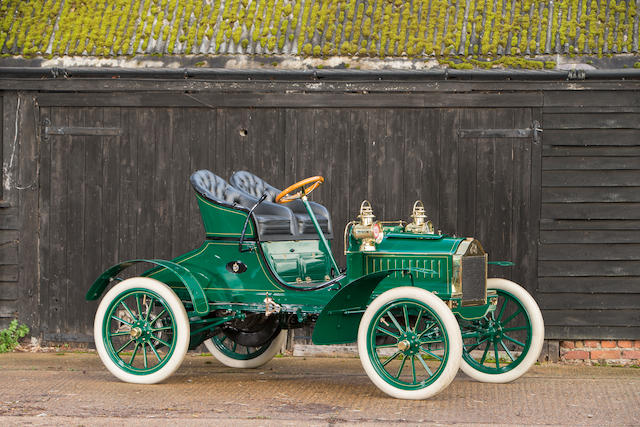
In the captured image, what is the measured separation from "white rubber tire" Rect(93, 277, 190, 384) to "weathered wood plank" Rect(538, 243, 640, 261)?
136 inches

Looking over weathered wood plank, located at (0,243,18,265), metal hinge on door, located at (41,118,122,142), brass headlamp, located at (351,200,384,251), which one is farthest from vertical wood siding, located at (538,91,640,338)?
weathered wood plank, located at (0,243,18,265)

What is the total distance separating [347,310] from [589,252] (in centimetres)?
299

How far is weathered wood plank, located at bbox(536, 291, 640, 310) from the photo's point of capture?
28.7 feet

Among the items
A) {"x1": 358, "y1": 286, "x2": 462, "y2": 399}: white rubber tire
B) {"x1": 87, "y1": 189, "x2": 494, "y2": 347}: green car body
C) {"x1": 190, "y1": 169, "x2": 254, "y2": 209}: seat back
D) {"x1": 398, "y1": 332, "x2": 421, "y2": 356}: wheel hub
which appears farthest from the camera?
{"x1": 190, "y1": 169, "x2": 254, "y2": 209}: seat back

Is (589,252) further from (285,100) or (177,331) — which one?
(177,331)

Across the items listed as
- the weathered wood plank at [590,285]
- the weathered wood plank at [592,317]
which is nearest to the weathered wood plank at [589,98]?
the weathered wood plank at [590,285]

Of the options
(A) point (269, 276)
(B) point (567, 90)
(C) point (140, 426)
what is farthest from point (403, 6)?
(C) point (140, 426)

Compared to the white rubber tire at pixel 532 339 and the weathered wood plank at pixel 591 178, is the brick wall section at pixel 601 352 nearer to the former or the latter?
the weathered wood plank at pixel 591 178

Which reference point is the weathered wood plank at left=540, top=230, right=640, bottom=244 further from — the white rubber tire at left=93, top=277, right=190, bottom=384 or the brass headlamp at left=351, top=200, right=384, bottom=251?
the white rubber tire at left=93, top=277, right=190, bottom=384

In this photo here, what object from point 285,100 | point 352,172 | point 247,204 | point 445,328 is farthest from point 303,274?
point 285,100

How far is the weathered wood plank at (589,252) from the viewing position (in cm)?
872

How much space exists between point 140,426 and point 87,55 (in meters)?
4.66

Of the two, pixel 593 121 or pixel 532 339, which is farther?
pixel 593 121

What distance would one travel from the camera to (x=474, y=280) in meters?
6.77
